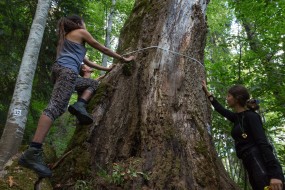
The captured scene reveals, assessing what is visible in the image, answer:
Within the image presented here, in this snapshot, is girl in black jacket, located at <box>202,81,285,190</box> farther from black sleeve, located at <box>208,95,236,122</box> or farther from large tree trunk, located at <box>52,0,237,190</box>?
large tree trunk, located at <box>52,0,237,190</box>

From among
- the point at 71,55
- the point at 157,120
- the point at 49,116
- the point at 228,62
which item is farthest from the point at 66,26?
the point at 228,62

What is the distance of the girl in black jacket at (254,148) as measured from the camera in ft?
10.7

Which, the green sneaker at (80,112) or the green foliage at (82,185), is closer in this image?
the green foliage at (82,185)

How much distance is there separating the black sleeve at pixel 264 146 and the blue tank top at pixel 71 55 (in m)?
2.29

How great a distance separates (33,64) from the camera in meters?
5.79

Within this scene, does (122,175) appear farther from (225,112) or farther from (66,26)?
(66,26)

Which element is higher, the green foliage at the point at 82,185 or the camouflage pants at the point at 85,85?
the camouflage pants at the point at 85,85

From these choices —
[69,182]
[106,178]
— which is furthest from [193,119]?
[69,182]

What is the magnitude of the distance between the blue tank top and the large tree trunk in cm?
89

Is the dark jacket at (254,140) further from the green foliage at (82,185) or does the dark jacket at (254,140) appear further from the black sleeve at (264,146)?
the green foliage at (82,185)

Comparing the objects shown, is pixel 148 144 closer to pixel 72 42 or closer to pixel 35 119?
pixel 72 42

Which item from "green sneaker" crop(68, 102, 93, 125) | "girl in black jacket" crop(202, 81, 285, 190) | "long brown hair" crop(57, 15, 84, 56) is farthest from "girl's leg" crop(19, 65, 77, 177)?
"girl in black jacket" crop(202, 81, 285, 190)

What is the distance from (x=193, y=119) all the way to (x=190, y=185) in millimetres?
1023

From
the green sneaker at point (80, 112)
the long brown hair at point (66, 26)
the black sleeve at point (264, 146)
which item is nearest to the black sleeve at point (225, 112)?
the black sleeve at point (264, 146)
